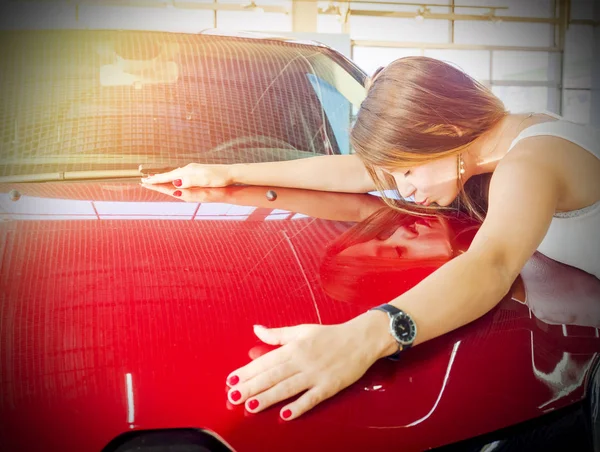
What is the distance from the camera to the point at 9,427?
633 mm

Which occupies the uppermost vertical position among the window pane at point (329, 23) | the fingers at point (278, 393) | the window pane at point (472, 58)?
the window pane at point (329, 23)

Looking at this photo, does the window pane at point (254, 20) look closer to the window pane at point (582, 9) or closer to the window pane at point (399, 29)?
the window pane at point (399, 29)

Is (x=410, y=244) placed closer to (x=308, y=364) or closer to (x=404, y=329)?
(x=404, y=329)

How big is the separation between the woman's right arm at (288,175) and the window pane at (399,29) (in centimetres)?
135

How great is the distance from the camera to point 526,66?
12.6 feet

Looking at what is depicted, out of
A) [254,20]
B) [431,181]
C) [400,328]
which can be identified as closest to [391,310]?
[400,328]

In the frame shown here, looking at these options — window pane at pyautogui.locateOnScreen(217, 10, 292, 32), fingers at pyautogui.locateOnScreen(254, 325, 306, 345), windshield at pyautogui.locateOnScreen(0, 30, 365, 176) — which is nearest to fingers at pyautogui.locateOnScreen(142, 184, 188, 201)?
windshield at pyautogui.locateOnScreen(0, 30, 365, 176)

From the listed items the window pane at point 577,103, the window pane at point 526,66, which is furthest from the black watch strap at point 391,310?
the window pane at point 577,103

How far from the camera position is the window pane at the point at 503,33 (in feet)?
10.2

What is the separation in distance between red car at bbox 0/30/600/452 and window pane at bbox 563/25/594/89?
2.14m

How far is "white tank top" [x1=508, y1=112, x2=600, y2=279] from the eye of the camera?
43.1 inches

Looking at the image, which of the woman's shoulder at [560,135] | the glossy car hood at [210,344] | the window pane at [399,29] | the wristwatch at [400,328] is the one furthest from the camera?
the window pane at [399,29]

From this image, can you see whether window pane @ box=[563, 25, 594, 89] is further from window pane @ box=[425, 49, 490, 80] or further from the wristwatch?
the wristwatch

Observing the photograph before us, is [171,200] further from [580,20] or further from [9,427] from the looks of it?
[580,20]
